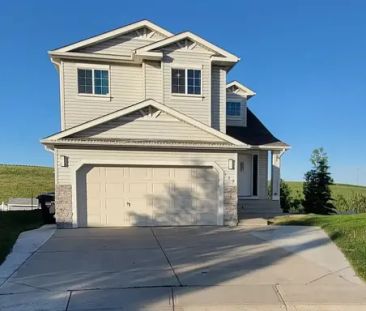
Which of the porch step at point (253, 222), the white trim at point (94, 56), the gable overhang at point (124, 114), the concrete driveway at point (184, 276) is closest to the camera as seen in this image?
the concrete driveway at point (184, 276)

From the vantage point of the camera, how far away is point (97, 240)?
407 inches

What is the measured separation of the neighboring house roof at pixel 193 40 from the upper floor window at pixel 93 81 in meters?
1.78

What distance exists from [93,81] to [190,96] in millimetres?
3994

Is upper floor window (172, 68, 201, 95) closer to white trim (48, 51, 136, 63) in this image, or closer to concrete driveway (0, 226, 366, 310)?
white trim (48, 51, 136, 63)

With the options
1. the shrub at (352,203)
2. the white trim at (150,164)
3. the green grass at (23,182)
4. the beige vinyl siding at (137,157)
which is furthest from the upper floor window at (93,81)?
the shrub at (352,203)

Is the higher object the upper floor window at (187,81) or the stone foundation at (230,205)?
the upper floor window at (187,81)

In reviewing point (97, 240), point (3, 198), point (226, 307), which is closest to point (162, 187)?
point (97, 240)

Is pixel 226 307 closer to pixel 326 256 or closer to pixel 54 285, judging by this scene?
pixel 54 285

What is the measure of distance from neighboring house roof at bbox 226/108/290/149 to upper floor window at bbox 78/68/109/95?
20.4 ft

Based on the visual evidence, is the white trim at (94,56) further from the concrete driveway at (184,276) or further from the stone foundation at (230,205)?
the concrete driveway at (184,276)

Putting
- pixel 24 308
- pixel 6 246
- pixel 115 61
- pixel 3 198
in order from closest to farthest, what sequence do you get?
pixel 24 308 < pixel 6 246 < pixel 115 61 < pixel 3 198

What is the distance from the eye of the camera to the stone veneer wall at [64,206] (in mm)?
12836

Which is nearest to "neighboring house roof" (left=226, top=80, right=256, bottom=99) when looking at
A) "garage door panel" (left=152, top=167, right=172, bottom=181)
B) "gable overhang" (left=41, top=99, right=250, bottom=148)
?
"gable overhang" (left=41, top=99, right=250, bottom=148)

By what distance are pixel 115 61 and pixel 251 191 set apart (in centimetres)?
848
